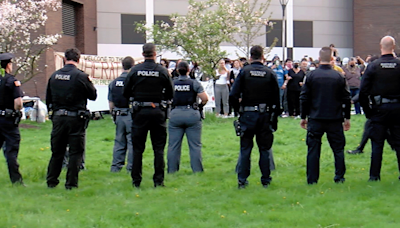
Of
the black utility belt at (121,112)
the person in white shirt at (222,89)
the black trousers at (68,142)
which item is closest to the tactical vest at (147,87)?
the black trousers at (68,142)

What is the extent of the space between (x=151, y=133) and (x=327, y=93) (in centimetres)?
268

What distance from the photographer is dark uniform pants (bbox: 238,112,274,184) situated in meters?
8.68

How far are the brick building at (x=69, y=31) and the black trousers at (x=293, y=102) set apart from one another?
562 inches

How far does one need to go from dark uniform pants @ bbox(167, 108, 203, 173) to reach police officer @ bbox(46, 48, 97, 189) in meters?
1.90

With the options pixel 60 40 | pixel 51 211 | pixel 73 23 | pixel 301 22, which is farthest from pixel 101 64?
pixel 301 22

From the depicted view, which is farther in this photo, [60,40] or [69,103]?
[60,40]

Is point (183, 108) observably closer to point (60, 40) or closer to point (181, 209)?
point (181, 209)

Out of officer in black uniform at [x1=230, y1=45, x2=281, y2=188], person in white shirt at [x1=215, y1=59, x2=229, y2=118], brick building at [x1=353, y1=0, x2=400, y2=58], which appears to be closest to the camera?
officer in black uniform at [x1=230, y1=45, x2=281, y2=188]

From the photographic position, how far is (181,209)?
7500mm

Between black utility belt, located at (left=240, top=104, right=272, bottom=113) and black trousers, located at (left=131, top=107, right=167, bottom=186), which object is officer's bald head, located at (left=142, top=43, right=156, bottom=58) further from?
black utility belt, located at (left=240, top=104, right=272, bottom=113)

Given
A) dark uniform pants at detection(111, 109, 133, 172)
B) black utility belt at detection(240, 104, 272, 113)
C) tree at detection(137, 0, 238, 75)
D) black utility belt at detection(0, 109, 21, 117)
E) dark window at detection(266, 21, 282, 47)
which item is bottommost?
dark uniform pants at detection(111, 109, 133, 172)

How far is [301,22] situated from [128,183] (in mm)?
32654

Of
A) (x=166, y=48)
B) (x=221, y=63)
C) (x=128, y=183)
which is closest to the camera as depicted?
(x=128, y=183)

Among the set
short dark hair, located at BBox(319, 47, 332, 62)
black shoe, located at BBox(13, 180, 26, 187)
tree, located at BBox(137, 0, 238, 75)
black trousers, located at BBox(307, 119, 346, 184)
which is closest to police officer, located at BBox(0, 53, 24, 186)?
black shoe, located at BBox(13, 180, 26, 187)
